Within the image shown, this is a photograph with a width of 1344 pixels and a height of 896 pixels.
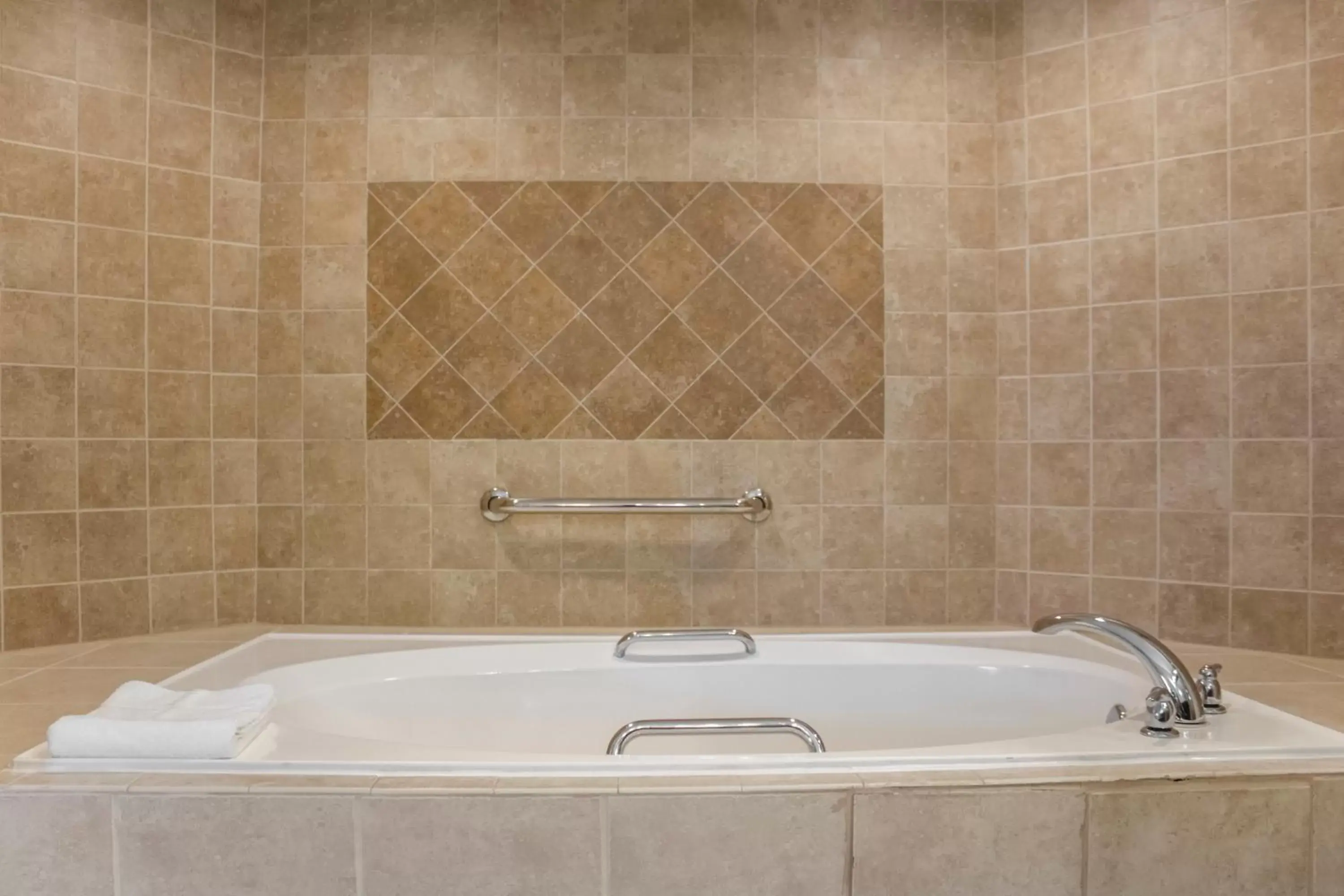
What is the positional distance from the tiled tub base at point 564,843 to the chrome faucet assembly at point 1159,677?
27 cm

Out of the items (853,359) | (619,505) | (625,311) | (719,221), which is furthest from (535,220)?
(853,359)

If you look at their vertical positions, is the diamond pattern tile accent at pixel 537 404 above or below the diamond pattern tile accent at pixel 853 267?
below

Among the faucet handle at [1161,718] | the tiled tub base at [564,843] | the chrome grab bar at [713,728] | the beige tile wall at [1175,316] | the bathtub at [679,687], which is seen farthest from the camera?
the beige tile wall at [1175,316]

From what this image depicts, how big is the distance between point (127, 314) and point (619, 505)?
4.61 feet

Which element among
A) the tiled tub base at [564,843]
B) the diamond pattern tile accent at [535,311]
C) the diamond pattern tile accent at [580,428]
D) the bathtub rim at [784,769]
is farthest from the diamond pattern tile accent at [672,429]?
the tiled tub base at [564,843]

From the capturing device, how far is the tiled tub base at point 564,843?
1.39 meters

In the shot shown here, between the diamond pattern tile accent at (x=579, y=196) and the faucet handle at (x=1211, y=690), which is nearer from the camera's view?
the faucet handle at (x=1211, y=690)

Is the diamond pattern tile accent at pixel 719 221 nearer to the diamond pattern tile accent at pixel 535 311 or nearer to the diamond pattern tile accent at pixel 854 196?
the diamond pattern tile accent at pixel 854 196

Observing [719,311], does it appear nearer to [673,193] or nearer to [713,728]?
[673,193]

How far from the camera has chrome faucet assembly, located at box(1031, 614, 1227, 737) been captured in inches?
63.9

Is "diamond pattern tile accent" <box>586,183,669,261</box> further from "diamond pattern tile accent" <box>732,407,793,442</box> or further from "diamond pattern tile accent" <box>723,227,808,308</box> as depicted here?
"diamond pattern tile accent" <box>732,407,793,442</box>

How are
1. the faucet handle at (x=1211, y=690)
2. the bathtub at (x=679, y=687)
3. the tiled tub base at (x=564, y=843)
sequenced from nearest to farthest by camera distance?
the tiled tub base at (x=564, y=843), the faucet handle at (x=1211, y=690), the bathtub at (x=679, y=687)

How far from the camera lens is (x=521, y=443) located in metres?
Answer: 2.80

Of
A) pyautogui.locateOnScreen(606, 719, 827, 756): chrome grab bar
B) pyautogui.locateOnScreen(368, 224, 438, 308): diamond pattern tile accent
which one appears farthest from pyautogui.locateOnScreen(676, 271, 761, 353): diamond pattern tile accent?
pyautogui.locateOnScreen(606, 719, 827, 756): chrome grab bar
